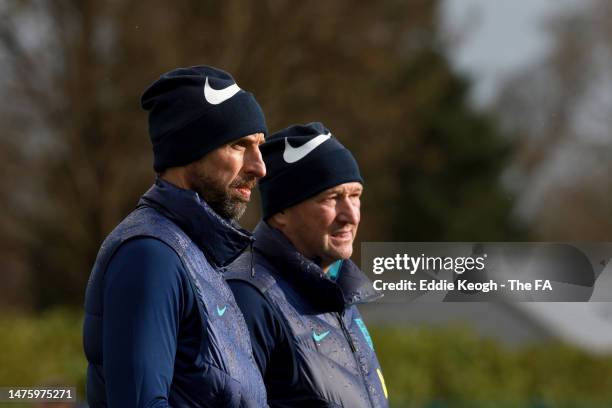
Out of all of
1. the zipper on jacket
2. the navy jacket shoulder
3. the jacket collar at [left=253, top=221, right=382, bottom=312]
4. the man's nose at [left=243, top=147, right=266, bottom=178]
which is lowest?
the zipper on jacket

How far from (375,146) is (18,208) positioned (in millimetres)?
4745

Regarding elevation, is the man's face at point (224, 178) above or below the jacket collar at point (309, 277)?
above

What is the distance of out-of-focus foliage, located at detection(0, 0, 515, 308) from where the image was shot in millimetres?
15203

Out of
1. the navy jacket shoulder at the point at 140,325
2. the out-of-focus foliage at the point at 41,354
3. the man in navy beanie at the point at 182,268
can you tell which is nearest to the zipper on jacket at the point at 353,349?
the man in navy beanie at the point at 182,268

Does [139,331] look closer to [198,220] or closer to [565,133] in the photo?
[198,220]

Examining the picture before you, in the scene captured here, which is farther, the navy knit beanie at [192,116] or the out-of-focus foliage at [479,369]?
the out-of-focus foliage at [479,369]

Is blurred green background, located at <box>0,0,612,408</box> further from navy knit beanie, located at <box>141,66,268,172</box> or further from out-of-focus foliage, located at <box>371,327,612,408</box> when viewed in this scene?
navy knit beanie, located at <box>141,66,268,172</box>

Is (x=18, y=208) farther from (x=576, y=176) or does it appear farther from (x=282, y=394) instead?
(x=576, y=176)

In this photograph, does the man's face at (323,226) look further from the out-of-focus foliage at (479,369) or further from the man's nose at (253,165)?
the out-of-focus foliage at (479,369)

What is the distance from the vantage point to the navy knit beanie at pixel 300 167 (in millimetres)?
4051

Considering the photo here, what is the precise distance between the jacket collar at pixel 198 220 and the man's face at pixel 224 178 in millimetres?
37
